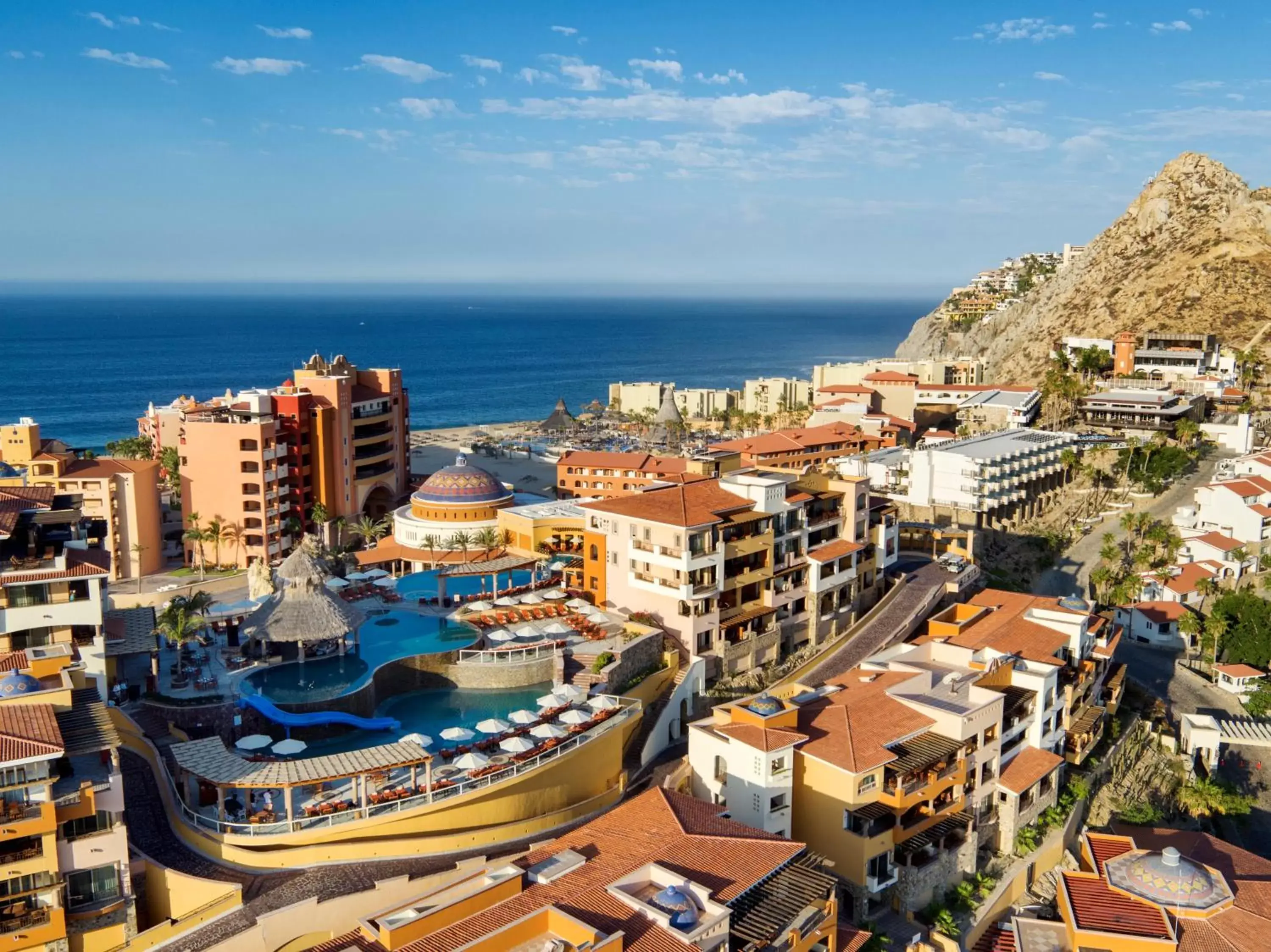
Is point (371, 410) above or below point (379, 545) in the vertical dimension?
above

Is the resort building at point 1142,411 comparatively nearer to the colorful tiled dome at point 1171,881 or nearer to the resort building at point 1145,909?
the resort building at point 1145,909

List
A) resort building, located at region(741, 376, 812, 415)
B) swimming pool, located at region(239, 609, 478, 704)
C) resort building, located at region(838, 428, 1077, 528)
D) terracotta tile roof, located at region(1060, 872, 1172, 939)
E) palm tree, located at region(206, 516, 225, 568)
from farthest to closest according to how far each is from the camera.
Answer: resort building, located at region(741, 376, 812, 415)
resort building, located at region(838, 428, 1077, 528)
palm tree, located at region(206, 516, 225, 568)
swimming pool, located at region(239, 609, 478, 704)
terracotta tile roof, located at region(1060, 872, 1172, 939)

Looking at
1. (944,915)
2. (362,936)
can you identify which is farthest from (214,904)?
(944,915)

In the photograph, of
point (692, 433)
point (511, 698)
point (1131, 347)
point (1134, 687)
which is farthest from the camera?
point (692, 433)

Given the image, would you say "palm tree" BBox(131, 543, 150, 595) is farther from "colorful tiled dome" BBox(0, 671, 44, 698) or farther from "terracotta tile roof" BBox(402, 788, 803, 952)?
"terracotta tile roof" BBox(402, 788, 803, 952)

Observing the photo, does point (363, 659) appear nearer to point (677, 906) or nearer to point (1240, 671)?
point (677, 906)

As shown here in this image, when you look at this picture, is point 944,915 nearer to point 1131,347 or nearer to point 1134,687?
point 1134,687

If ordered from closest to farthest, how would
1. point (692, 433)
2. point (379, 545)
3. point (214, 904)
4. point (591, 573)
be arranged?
1. point (214, 904)
2. point (591, 573)
3. point (379, 545)
4. point (692, 433)

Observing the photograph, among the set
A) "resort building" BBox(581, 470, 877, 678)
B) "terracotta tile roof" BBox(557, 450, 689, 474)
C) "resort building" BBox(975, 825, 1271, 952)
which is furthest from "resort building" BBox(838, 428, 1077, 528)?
"resort building" BBox(975, 825, 1271, 952)
